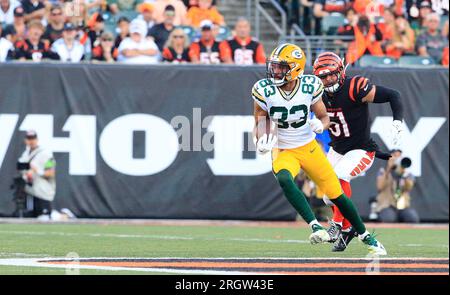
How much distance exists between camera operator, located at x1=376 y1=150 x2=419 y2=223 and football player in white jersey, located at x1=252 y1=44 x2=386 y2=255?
619cm

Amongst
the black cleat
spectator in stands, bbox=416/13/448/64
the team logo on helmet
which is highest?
the team logo on helmet

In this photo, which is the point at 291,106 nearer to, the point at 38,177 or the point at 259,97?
the point at 259,97

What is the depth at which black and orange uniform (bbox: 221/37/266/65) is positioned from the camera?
16.1m

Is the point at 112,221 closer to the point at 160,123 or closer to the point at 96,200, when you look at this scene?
the point at 96,200

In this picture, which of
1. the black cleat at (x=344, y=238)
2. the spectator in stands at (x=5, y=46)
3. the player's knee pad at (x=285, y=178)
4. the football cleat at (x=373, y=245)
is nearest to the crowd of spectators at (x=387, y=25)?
the spectator in stands at (x=5, y=46)

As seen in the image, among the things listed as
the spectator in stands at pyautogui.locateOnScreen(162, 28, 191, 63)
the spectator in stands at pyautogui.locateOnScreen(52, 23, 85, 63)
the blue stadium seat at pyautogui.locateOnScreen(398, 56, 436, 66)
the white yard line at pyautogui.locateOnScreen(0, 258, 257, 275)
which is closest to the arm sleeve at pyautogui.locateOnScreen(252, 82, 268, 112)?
the white yard line at pyautogui.locateOnScreen(0, 258, 257, 275)

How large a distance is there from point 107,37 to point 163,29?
0.95 m

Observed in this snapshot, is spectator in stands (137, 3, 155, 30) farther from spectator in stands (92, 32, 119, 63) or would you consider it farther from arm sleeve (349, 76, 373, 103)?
arm sleeve (349, 76, 373, 103)

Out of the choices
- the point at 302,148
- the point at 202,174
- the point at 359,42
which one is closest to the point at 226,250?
the point at 302,148

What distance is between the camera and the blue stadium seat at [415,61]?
16594 mm

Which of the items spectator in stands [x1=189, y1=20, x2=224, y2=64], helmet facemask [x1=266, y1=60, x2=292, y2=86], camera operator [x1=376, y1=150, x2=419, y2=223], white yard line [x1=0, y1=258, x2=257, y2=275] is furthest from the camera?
spectator in stands [x1=189, y1=20, x2=224, y2=64]

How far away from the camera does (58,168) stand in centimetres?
1530

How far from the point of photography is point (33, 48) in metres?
15.7

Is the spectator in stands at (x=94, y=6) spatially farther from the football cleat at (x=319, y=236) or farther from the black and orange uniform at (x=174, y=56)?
the football cleat at (x=319, y=236)
